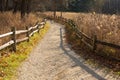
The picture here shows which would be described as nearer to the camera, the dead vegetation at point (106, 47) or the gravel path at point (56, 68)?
the gravel path at point (56, 68)

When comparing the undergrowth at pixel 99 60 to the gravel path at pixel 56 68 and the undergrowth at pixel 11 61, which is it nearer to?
the gravel path at pixel 56 68

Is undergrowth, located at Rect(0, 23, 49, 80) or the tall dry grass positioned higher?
the tall dry grass

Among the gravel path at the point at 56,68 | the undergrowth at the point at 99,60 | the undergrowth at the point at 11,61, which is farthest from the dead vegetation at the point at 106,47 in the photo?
the undergrowth at the point at 11,61

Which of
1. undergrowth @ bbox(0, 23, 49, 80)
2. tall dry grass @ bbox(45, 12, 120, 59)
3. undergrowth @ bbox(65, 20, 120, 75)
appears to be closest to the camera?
undergrowth @ bbox(0, 23, 49, 80)

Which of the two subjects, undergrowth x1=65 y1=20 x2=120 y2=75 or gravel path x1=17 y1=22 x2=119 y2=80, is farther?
undergrowth x1=65 y1=20 x2=120 y2=75

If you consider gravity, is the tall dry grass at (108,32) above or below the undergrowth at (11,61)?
above

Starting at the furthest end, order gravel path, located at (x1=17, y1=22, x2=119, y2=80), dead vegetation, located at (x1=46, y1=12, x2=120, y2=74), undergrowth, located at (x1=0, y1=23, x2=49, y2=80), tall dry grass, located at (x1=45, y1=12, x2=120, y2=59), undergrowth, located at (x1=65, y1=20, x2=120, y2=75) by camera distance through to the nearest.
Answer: tall dry grass, located at (x1=45, y1=12, x2=120, y2=59) → dead vegetation, located at (x1=46, y1=12, x2=120, y2=74) → undergrowth, located at (x1=65, y1=20, x2=120, y2=75) → gravel path, located at (x1=17, y1=22, x2=119, y2=80) → undergrowth, located at (x1=0, y1=23, x2=49, y2=80)

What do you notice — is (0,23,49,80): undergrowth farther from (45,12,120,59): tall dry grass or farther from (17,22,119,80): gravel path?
(45,12,120,59): tall dry grass

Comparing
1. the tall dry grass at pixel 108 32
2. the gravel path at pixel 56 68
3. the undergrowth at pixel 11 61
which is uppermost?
the tall dry grass at pixel 108 32

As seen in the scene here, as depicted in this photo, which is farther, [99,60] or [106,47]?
[106,47]

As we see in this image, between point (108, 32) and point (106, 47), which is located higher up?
point (108, 32)

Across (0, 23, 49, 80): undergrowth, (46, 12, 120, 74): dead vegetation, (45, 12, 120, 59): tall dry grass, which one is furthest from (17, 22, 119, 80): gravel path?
(45, 12, 120, 59): tall dry grass

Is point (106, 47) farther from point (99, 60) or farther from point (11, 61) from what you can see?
point (11, 61)

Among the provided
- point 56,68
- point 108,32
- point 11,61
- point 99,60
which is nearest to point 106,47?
point 99,60
